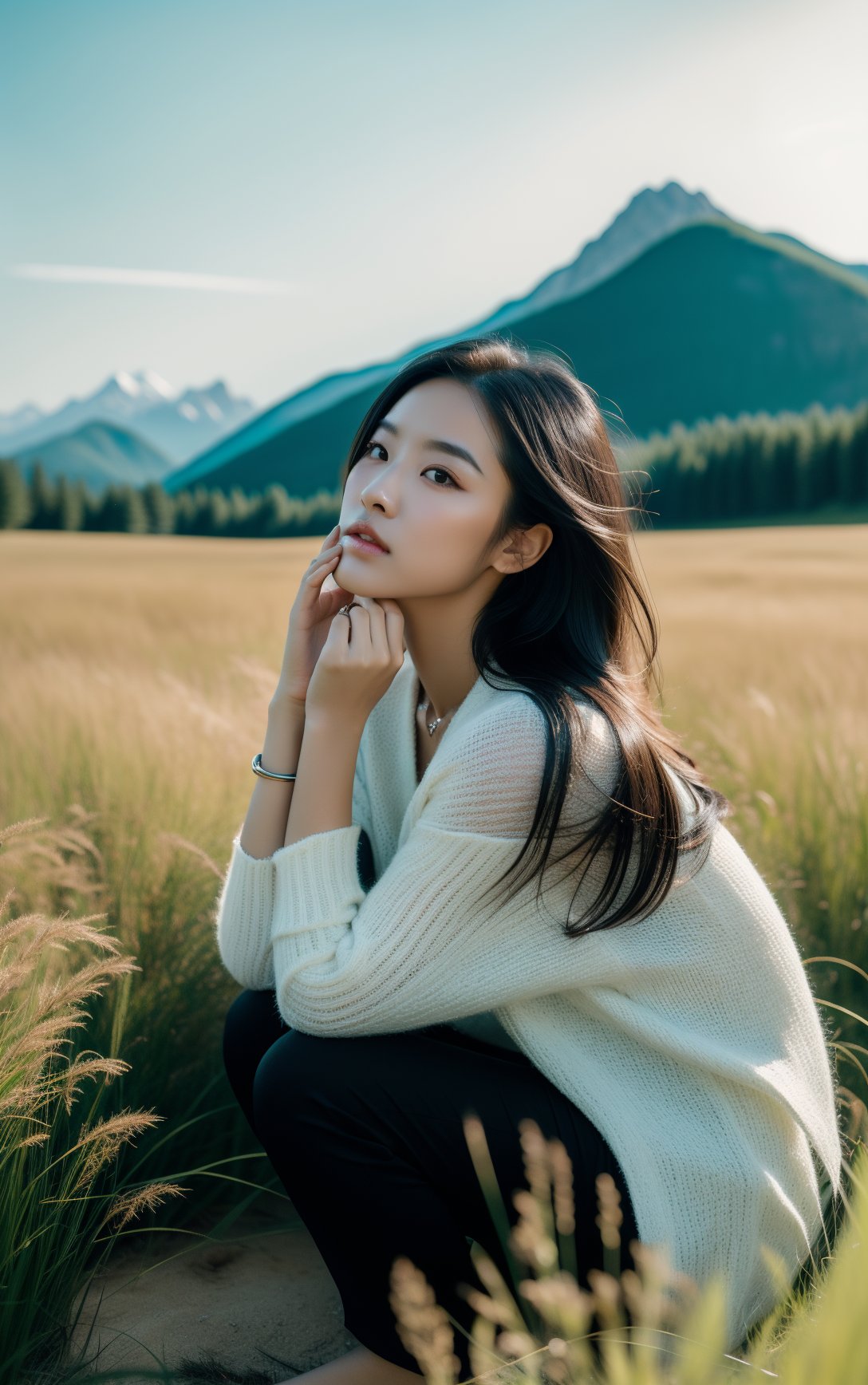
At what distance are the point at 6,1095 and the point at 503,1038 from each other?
2.97ft

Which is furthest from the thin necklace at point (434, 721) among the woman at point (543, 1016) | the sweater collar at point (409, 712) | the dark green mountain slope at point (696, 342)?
the dark green mountain slope at point (696, 342)

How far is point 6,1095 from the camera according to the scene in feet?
5.72

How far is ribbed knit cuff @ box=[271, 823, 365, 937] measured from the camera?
1934 millimetres

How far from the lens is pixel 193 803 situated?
11.1 feet

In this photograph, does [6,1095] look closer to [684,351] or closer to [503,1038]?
[503,1038]

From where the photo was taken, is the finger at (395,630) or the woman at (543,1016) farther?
the finger at (395,630)

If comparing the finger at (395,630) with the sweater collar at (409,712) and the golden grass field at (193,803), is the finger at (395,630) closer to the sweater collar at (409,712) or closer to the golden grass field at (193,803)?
the sweater collar at (409,712)

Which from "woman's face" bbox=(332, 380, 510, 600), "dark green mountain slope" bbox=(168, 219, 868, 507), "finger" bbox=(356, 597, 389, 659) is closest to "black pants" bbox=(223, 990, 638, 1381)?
"finger" bbox=(356, 597, 389, 659)

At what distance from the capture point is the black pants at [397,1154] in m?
1.81

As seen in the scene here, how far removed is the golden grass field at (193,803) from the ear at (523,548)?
3.20 feet

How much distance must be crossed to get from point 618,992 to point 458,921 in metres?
0.32

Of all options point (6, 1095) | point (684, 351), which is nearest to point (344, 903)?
point (6, 1095)

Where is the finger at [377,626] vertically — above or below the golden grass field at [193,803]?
above

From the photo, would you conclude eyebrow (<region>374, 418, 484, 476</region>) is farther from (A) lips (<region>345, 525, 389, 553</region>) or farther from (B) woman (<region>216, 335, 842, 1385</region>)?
(B) woman (<region>216, 335, 842, 1385</region>)
